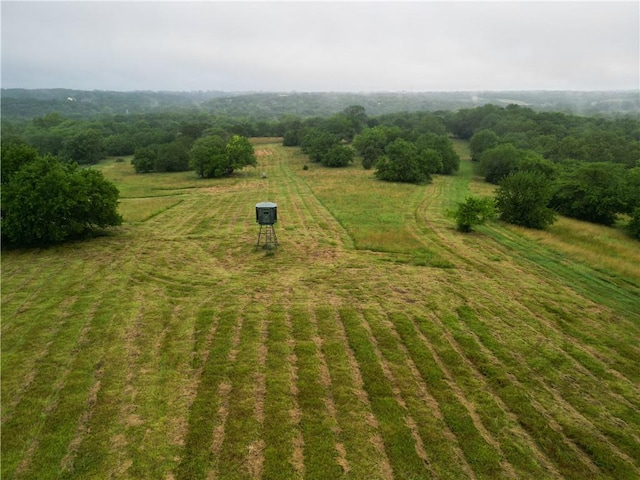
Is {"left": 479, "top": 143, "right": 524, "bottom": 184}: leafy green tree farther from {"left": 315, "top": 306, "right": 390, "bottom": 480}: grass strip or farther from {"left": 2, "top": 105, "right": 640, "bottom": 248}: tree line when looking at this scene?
{"left": 315, "top": 306, "right": 390, "bottom": 480}: grass strip

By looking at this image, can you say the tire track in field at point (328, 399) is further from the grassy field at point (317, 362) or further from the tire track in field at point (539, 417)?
the tire track in field at point (539, 417)

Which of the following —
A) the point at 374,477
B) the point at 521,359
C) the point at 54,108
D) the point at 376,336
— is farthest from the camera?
the point at 54,108

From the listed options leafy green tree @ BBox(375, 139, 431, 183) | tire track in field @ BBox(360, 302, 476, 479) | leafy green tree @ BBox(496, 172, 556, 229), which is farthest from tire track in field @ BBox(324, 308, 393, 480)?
leafy green tree @ BBox(375, 139, 431, 183)

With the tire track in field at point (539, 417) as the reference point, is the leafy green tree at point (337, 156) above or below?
above

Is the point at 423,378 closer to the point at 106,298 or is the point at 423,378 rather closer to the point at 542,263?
the point at 106,298

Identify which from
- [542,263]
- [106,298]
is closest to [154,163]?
[106,298]

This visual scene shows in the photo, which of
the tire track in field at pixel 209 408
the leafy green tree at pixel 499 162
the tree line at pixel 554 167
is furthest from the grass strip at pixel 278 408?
the leafy green tree at pixel 499 162
